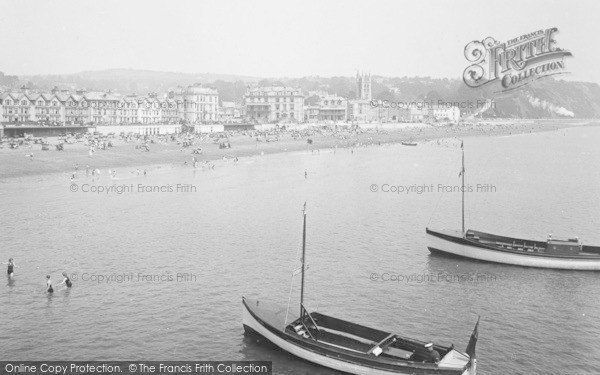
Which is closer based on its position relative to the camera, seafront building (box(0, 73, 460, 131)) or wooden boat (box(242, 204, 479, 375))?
wooden boat (box(242, 204, 479, 375))

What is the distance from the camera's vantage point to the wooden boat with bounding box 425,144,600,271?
1490 inches

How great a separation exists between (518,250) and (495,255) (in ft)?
4.88

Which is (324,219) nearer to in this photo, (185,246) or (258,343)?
(185,246)

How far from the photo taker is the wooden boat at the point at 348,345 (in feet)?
71.8

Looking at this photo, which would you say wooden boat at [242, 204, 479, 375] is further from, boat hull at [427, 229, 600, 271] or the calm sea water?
boat hull at [427, 229, 600, 271]

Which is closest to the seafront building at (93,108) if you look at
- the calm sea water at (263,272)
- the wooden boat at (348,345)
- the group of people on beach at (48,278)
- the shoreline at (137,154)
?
the shoreline at (137,154)

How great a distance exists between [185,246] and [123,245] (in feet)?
14.1

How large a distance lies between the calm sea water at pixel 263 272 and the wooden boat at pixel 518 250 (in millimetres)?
669

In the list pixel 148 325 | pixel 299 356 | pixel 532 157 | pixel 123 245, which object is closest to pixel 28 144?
pixel 123 245

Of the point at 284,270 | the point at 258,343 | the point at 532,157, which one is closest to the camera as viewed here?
the point at 258,343

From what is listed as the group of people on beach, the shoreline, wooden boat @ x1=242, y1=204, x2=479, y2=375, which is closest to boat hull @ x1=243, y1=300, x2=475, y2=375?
wooden boat @ x1=242, y1=204, x2=479, y2=375

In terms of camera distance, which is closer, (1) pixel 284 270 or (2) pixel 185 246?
(1) pixel 284 270

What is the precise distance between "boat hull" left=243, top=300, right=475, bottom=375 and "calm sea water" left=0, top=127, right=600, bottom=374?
0.48 m

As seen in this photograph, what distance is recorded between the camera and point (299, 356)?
24.3 meters
